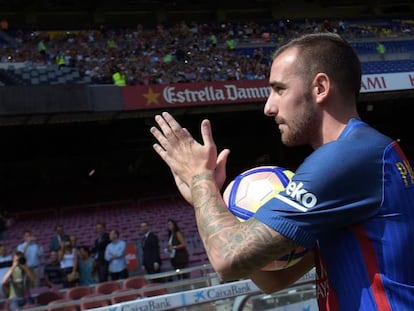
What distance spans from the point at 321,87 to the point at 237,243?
1.59 ft

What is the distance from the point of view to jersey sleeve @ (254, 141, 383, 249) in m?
1.36

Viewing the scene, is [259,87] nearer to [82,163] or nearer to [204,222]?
[82,163]

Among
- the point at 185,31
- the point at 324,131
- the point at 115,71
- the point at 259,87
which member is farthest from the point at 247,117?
the point at 324,131

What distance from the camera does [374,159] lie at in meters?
1.39

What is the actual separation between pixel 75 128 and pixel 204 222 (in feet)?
69.9

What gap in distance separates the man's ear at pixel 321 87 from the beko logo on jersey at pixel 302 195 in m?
0.27

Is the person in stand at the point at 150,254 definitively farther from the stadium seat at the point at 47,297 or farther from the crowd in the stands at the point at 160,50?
the crowd in the stands at the point at 160,50

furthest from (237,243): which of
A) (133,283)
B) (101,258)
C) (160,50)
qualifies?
(160,50)

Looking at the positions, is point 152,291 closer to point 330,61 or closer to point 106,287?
point 106,287

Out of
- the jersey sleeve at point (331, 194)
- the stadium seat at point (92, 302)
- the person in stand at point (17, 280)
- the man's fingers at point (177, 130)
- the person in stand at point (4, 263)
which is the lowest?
the jersey sleeve at point (331, 194)

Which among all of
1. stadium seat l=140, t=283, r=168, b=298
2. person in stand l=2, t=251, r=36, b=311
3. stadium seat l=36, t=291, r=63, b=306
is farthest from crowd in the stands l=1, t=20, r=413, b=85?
stadium seat l=140, t=283, r=168, b=298

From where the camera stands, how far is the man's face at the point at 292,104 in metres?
1.53

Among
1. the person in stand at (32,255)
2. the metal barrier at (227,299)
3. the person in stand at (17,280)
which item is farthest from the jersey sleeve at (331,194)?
the person in stand at (32,255)

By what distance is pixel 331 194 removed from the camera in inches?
53.8
